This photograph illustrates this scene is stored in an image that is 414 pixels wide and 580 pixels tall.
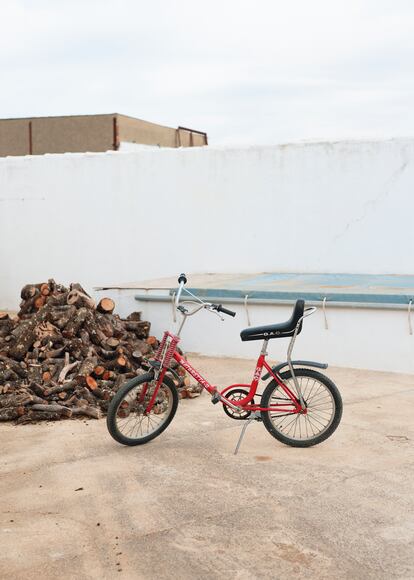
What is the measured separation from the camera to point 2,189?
575 inches

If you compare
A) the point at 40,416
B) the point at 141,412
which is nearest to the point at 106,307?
the point at 40,416

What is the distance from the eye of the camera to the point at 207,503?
14.9 ft

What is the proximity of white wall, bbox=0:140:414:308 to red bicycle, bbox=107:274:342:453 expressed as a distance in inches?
249

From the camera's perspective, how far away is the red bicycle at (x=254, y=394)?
5527mm

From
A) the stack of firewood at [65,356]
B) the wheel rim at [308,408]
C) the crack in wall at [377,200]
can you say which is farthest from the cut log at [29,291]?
the crack in wall at [377,200]

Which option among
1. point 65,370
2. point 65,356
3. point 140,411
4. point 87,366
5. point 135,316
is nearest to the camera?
point 140,411

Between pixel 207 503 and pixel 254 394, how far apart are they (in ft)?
4.22

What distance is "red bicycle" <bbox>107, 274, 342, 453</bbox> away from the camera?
5527mm

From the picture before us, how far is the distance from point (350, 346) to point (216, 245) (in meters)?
4.58

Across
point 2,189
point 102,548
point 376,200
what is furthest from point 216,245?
point 102,548

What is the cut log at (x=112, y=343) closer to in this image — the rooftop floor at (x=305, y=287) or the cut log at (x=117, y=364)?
the cut log at (x=117, y=364)

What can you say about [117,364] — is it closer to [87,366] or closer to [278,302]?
[87,366]

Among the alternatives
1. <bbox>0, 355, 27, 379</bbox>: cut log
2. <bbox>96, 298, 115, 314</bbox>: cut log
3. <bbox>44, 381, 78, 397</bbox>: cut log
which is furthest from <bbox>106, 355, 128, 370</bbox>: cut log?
<bbox>96, 298, 115, 314</bbox>: cut log

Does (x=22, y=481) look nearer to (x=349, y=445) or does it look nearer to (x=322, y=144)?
(x=349, y=445)
